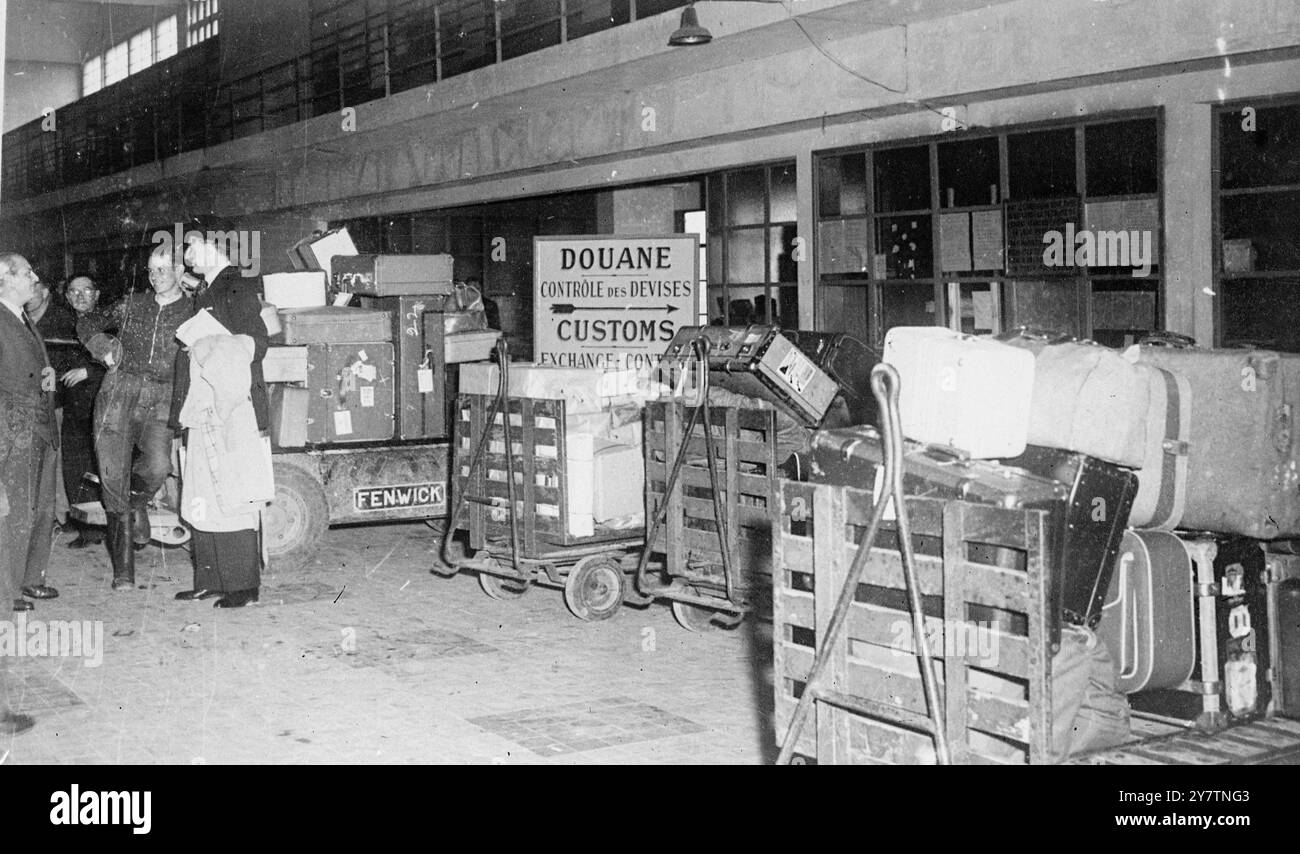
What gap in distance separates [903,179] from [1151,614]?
705 centimetres

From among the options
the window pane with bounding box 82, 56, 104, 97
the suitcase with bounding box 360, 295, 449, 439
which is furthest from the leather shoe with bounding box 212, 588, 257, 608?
the window pane with bounding box 82, 56, 104, 97

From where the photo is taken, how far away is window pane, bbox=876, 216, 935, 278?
11570 mm

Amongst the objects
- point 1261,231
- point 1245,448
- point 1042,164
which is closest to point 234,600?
point 1245,448

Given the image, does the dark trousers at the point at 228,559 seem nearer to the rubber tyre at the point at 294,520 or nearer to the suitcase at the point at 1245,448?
the rubber tyre at the point at 294,520

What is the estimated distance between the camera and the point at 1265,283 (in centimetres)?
903

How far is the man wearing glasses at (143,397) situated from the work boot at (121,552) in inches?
7.0

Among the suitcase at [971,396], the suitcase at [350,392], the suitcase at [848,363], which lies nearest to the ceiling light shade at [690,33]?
the suitcase at [848,363]

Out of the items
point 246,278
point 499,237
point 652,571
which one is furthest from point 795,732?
point 499,237

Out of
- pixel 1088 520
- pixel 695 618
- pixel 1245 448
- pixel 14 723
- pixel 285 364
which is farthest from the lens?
pixel 285 364

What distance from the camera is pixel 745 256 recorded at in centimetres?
1405

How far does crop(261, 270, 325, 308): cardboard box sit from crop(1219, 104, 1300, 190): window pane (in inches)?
273

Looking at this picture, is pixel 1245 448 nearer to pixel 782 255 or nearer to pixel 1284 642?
pixel 1284 642

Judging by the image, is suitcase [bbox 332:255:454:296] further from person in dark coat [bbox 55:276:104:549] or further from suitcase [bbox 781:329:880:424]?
suitcase [bbox 781:329:880:424]
